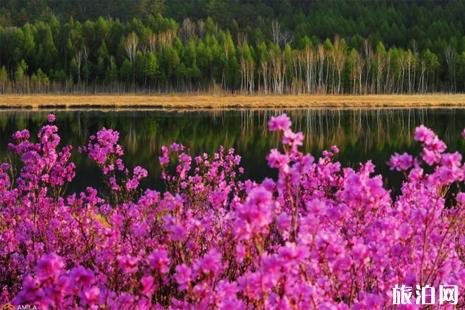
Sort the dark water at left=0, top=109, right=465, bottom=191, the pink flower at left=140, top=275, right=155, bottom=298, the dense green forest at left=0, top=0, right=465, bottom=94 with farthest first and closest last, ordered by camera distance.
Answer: the dense green forest at left=0, top=0, right=465, bottom=94
the dark water at left=0, top=109, right=465, bottom=191
the pink flower at left=140, top=275, right=155, bottom=298

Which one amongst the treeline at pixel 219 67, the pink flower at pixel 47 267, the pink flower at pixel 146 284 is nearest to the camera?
the pink flower at pixel 47 267

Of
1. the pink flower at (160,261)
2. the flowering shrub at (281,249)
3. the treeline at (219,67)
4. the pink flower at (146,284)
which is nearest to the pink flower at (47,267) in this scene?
the flowering shrub at (281,249)

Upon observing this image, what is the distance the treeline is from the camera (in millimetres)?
101188

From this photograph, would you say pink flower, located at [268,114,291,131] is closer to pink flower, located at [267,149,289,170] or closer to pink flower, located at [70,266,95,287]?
pink flower, located at [267,149,289,170]

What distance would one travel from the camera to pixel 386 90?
103500 mm

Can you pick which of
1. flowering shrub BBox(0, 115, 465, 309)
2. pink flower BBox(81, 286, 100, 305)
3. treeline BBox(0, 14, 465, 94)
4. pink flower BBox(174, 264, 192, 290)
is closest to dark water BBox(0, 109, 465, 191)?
flowering shrub BBox(0, 115, 465, 309)

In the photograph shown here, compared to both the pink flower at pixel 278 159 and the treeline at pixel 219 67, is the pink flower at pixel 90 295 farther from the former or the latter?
the treeline at pixel 219 67

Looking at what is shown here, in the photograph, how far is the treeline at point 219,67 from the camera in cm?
10119

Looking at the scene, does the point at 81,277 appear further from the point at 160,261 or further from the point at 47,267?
the point at 160,261

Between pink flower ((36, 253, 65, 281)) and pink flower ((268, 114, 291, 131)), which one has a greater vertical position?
pink flower ((268, 114, 291, 131))

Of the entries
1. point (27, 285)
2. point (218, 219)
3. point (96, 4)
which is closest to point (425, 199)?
point (218, 219)

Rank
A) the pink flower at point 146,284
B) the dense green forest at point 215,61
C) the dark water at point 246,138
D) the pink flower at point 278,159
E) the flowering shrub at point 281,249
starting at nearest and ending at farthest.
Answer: the flowering shrub at point 281,249, the pink flower at point 146,284, the pink flower at point 278,159, the dark water at point 246,138, the dense green forest at point 215,61

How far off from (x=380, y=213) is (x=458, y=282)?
1639mm

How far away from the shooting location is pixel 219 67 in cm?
10444
